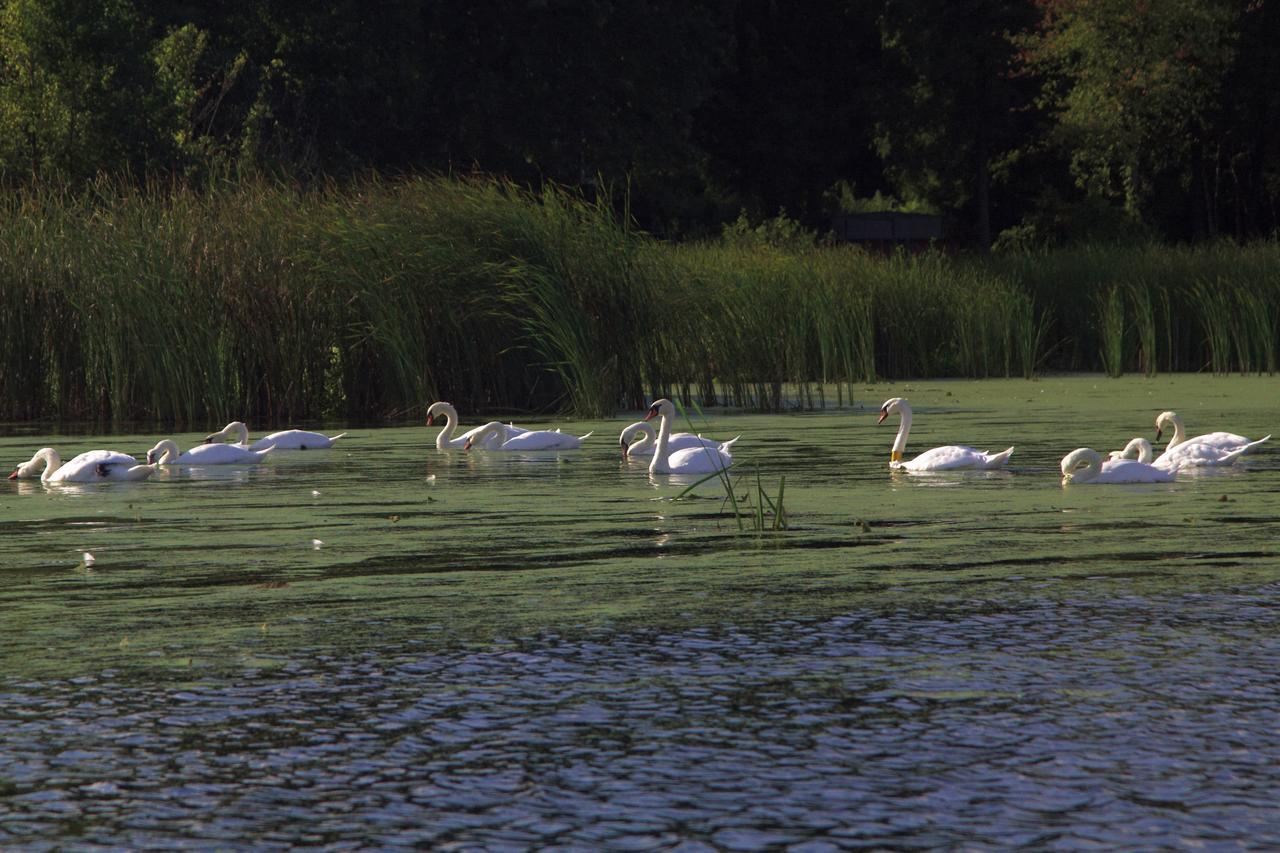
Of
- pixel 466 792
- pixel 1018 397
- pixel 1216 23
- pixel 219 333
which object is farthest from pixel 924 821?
pixel 1216 23

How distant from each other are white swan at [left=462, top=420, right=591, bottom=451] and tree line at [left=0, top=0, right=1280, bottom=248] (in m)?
12.6

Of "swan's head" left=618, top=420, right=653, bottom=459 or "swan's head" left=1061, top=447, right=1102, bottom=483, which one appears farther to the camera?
"swan's head" left=618, top=420, right=653, bottom=459

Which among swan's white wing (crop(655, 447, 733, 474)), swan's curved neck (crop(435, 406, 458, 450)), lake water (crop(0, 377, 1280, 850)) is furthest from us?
swan's curved neck (crop(435, 406, 458, 450))

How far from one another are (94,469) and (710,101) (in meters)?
33.9

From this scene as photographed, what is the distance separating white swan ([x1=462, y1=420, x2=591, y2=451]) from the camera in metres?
15.4

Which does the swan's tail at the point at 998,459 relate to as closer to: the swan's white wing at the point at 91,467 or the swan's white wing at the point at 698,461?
the swan's white wing at the point at 698,461

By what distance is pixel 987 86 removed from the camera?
147 feet

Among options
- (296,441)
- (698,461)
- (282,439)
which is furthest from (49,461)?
(698,461)

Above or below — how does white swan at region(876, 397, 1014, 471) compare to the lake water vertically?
above

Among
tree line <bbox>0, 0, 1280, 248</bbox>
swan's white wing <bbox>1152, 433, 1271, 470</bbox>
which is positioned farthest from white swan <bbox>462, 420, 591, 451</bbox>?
tree line <bbox>0, 0, 1280, 248</bbox>

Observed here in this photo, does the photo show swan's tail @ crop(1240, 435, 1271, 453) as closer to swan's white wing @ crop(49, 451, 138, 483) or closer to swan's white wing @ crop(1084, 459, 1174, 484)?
swan's white wing @ crop(1084, 459, 1174, 484)

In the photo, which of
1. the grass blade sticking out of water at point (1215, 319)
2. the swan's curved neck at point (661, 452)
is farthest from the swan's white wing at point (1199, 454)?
the grass blade sticking out of water at point (1215, 319)

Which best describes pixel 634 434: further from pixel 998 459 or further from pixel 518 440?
pixel 998 459

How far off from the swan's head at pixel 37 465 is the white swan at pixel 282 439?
5.55 ft
